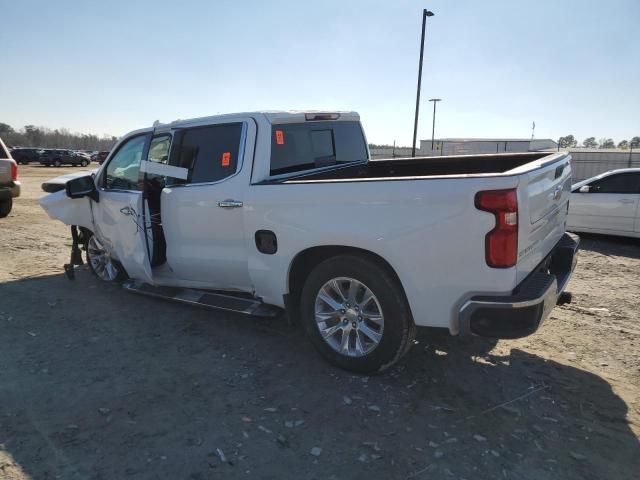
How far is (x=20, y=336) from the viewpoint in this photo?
4.27m

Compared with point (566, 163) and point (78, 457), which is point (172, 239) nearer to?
point (78, 457)

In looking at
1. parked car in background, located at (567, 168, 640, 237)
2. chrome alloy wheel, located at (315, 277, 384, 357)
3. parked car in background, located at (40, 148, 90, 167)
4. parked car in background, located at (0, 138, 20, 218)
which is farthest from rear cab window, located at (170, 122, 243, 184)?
parked car in background, located at (40, 148, 90, 167)

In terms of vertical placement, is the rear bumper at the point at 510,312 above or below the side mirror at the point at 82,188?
below

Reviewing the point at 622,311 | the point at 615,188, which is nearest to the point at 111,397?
the point at 622,311

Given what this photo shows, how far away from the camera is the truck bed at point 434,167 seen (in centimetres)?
438

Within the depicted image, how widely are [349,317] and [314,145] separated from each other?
1806 millimetres

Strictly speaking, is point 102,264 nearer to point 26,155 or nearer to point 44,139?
point 26,155

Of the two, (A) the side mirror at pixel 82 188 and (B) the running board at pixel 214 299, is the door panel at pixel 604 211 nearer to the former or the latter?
(B) the running board at pixel 214 299

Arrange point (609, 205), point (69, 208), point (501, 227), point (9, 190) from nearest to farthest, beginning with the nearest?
point (501, 227), point (69, 208), point (609, 205), point (9, 190)

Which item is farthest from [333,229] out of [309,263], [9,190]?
[9,190]

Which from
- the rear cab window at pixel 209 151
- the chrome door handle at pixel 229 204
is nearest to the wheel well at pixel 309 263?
the chrome door handle at pixel 229 204

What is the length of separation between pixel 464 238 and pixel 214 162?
2.40m

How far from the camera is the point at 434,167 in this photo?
16.2ft

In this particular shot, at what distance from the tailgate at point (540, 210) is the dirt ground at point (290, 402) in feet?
3.12
